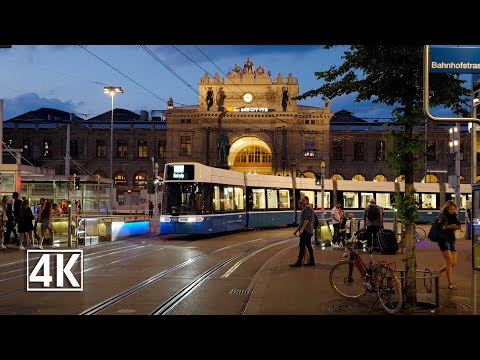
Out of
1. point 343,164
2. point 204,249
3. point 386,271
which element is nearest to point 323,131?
point 343,164

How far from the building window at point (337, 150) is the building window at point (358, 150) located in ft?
6.09

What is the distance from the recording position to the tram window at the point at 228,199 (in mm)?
30952

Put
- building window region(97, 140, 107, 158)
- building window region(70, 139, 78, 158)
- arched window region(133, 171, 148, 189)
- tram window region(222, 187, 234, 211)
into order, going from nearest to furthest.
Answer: tram window region(222, 187, 234, 211) < arched window region(133, 171, 148, 189) < building window region(97, 140, 107, 158) < building window region(70, 139, 78, 158)

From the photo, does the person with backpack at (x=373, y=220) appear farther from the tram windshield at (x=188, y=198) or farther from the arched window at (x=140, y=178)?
the arched window at (x=140, y=178)

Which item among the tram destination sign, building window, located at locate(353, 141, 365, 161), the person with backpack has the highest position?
building window, located at locate(353, 141, 365, 161)

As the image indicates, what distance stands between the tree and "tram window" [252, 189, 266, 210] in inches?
885

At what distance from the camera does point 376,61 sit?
11.7 m

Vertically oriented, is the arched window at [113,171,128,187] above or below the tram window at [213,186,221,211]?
above

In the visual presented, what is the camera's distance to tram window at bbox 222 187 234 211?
31.0m

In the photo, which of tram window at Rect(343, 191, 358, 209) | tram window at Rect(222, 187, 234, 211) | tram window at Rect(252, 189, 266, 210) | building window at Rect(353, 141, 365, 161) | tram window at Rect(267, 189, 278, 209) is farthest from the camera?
building window at Rect(353, 141, 365, 161)

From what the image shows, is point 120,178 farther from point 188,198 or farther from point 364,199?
point 188,198

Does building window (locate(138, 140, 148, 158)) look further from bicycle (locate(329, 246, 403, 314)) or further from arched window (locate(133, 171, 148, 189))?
bicycle (locate(329, 246, 403, 314))

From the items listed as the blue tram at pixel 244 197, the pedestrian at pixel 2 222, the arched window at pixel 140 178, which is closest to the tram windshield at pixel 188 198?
the blue tram at pixel 244 197

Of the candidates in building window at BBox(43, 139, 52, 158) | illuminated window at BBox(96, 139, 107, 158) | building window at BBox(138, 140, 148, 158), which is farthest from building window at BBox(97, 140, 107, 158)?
building window at BBox(43, 139, 52, 158)
